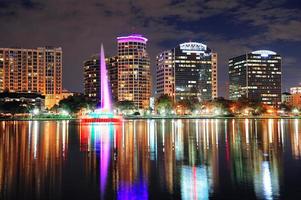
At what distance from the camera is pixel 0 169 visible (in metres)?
23.8

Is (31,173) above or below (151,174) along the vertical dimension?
Answer: above

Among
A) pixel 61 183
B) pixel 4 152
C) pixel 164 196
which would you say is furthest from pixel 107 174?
pixel 4 152

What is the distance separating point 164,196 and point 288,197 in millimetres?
5233

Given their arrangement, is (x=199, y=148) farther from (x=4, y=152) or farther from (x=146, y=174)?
(x=4, y=152)

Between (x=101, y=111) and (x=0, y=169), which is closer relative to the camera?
(x=0, y=169)

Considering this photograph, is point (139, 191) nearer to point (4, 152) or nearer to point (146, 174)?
point (146, 174)

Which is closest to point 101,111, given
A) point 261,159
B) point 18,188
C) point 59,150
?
point 59,150

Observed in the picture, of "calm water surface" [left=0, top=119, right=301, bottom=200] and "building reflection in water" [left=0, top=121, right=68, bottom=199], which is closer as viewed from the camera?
"calm water surface" [left=0, top=119, right=301, bottom=200]

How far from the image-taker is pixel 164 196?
679 inches

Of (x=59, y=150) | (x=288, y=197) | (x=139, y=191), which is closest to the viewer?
(x=288, y=197)

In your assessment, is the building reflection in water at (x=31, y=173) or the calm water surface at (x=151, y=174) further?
the building reflection in water at (x=31, y=173)

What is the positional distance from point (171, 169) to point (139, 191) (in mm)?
6104

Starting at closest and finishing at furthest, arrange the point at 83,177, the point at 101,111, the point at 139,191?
the point at 139,191, the point at 83,177, the point at 101,111

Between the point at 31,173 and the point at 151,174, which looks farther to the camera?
the point at 31,173
